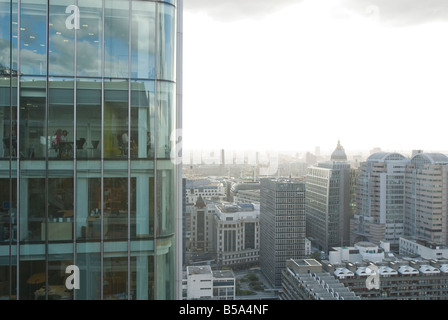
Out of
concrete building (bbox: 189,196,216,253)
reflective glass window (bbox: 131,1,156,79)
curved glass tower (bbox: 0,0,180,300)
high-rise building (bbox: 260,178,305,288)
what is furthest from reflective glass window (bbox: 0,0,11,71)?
concrete building (bbox: 189,196,216,253)

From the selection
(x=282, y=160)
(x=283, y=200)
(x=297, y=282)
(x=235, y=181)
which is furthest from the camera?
(x=235, y=181)

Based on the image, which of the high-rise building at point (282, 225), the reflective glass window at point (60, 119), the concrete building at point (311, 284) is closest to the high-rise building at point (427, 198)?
→ the high-rise building at point (282, 225)

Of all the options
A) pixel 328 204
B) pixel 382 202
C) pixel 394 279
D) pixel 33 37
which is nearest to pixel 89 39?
pixel 33 37

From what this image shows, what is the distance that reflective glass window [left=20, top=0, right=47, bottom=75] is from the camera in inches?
55.1

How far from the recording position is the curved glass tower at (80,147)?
139cm

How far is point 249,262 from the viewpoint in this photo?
452 inches

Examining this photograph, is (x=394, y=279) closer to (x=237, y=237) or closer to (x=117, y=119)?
(x=237, y=237)

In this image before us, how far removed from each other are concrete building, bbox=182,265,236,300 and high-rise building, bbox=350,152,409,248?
6405 millimetres

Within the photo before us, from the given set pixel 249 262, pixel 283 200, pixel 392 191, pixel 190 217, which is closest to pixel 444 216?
pixel 392 191

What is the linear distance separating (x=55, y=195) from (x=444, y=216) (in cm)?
1236

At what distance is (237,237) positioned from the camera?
1160 cm

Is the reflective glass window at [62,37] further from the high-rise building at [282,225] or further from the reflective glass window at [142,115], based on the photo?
the high-rise building at [282,225]

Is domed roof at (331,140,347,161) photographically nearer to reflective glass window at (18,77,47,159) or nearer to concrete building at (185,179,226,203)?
concrete building at (185,179,226,203)
